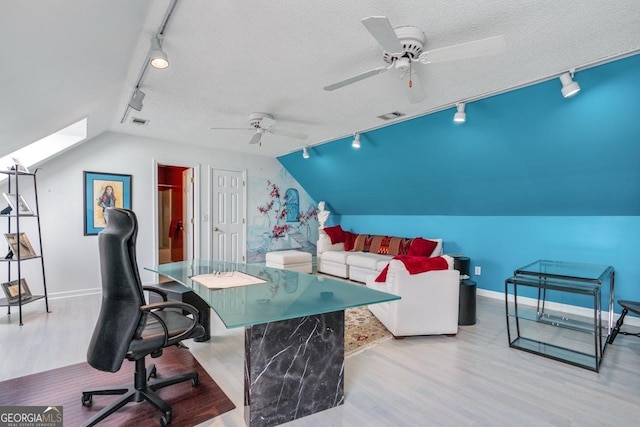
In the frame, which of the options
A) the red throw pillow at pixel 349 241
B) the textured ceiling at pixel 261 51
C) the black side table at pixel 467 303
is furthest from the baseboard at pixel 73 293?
the black side table at pixel 467 303

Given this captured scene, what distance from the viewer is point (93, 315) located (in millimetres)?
3754

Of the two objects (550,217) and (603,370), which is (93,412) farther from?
(550,217)

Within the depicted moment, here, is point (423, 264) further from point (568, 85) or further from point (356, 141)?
point (356, 141)

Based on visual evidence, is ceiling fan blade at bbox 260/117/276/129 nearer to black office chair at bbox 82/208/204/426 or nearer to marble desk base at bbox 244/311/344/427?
black office chair at bbox 82/208/204/426

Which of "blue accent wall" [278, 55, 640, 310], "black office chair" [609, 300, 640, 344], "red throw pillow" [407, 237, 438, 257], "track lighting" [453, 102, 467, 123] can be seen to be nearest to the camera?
"black office chair" [609, 300, 640, 344]

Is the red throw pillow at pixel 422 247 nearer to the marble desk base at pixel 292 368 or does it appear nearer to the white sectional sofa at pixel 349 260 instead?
the white sectional sofa at pixel 349 260

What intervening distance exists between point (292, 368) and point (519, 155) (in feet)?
11.4

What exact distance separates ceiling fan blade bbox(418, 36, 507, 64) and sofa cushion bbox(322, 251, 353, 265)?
419 centimetres

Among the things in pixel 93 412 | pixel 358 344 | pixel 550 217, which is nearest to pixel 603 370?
pixel 358 344

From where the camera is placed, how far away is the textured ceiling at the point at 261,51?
1856mm

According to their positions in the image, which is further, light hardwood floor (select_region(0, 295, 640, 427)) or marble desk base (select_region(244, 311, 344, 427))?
light hardwood floor (select_region(0, 295, 640, 427))

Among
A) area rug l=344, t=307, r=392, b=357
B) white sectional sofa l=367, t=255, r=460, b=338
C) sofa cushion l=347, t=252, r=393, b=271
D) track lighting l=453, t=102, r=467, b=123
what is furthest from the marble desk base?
sofa cushion l=347, t=252, r=393, b=271

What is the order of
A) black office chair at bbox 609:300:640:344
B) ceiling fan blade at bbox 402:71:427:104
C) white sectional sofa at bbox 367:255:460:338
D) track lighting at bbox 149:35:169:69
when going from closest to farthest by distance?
track lighting at bbox 149:35:169:69 → ceiling fan blade at bbox 402:71:427:104 → black office chair at bbox 609:300:640:344 → white sectional sofa at bbox 367:255:460:338

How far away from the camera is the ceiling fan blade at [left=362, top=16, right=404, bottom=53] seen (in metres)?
1.56
